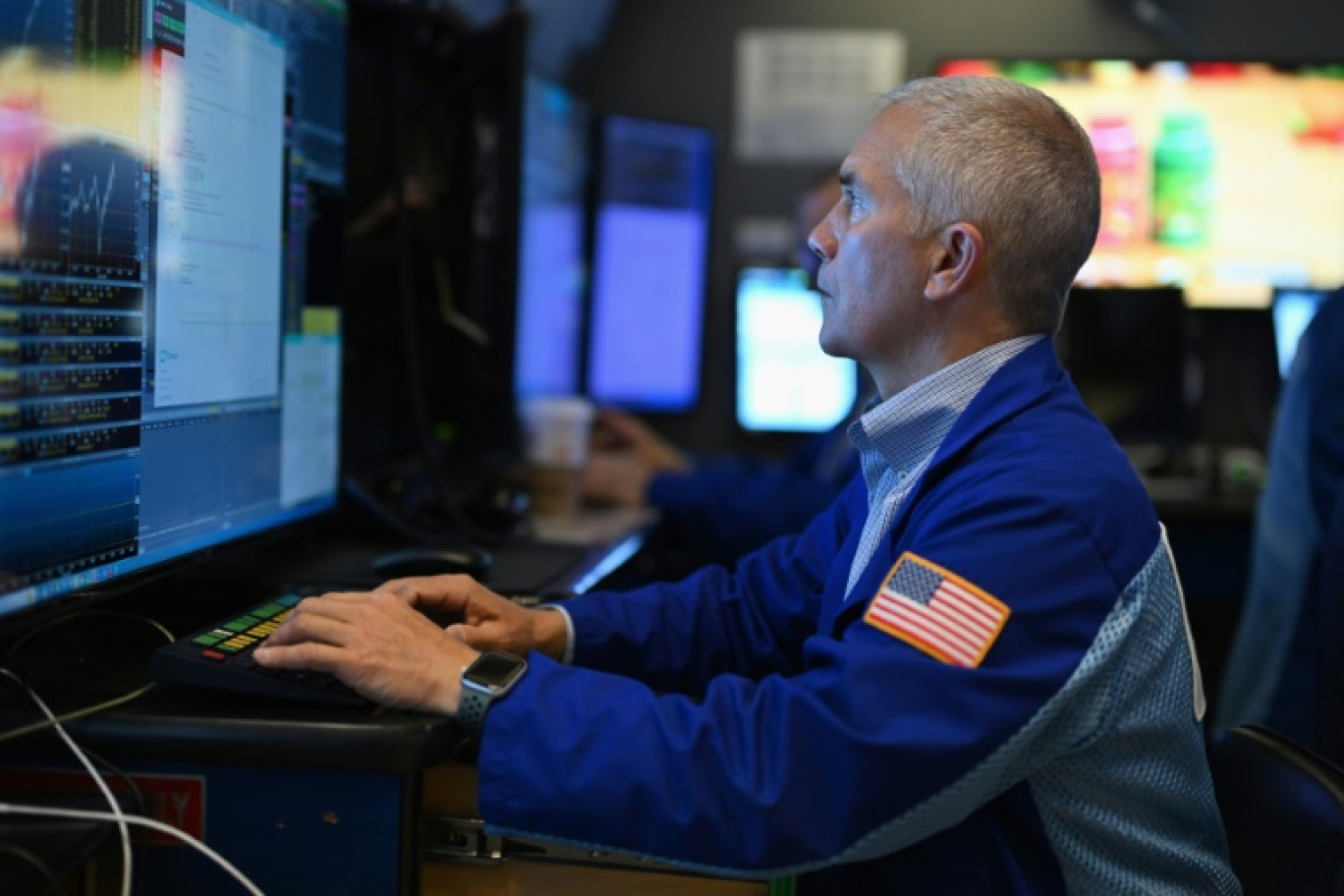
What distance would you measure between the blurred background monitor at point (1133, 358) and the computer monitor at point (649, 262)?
32.1 inches

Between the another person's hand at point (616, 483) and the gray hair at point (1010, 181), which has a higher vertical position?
the gray hair at point (1010, 181)

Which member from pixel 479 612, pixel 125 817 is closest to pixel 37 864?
pixel 125 817

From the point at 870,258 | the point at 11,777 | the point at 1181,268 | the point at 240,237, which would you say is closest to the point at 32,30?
the point at 240,237

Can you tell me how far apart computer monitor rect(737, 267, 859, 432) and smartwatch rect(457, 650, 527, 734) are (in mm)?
2052

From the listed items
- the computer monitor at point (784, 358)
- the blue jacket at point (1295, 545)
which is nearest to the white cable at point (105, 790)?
the blue jacket at point (1295, 545)

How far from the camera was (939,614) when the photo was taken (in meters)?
0.94

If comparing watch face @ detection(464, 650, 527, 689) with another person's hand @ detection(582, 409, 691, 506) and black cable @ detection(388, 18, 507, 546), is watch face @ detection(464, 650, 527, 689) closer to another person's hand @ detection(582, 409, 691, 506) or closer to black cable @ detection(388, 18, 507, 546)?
black cable @ detection(388, 18, 507, 546)

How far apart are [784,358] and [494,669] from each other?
6.84ft

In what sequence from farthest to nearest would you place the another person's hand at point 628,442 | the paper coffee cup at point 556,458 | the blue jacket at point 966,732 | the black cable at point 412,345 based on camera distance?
the another person's hand at point 628,442
the paper coffee cup at point 556,458
the black cable at point 412,345
the blue jacket at point 966,732

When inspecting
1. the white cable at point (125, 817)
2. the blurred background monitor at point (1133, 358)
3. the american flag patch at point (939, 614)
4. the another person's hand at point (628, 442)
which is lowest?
the white cable at point (125, 817)

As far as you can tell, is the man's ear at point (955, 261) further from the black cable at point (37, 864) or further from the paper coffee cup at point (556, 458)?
the paper coffee cup at point (556, 458)

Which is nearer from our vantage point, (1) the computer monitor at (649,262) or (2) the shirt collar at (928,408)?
(2) the shirt collar at (928,408)

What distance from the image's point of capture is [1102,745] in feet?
3.32

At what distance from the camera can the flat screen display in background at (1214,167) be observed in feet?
9.84
